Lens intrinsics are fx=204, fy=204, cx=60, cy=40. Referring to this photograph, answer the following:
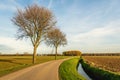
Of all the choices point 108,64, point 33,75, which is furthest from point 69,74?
point 108,64

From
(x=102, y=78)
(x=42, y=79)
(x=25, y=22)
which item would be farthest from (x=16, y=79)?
(x=25, y=22)

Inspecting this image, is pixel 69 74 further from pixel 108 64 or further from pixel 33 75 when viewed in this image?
pixel 108 64

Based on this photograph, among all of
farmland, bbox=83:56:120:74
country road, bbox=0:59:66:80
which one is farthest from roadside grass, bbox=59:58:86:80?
farmland, bbox=83:56:120:74

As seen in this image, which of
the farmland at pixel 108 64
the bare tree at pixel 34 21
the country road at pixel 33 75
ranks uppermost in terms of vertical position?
the bare tree at pixel 34 21

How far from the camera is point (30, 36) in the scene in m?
45.7

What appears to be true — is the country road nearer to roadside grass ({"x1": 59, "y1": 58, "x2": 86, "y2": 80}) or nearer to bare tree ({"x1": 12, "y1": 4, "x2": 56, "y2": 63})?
roadside grass ({"x1": 59, "y1": 58, "x2": 86, "y2": 80})

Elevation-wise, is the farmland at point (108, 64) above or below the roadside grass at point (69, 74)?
above

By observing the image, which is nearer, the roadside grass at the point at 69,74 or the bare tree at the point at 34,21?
the roadside grass at the point at 69,74

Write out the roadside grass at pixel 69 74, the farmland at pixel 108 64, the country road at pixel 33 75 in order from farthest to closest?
the farmland at pixel 108 64 < the roadside grass at pixel 69 74 < the country road at pixel 33 75

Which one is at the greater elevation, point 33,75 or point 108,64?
point 108,64

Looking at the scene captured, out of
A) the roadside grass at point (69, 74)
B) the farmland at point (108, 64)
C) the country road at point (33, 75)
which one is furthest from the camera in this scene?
the farmland at point (108, 64)

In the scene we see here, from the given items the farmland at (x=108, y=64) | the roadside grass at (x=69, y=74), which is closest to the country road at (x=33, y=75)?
the roadside grass at (x=69, y=74)

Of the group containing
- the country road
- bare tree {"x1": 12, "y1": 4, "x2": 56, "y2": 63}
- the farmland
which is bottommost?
the country road

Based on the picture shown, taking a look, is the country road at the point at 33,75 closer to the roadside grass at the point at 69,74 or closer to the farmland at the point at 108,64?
the roadside grass at the point at 69,74
